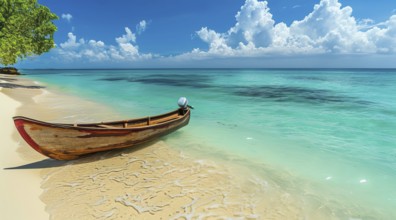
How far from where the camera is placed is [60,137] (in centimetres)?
706

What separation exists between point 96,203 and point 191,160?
378cm

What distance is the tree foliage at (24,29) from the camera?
22.5 metres

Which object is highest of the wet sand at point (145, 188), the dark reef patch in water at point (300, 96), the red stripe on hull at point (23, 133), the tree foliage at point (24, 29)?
the tree foliage at point (24, 29)

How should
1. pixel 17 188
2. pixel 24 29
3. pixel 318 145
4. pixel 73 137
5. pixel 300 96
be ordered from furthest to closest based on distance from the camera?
pixel 300 96, pixel 24 29, pixel 318 145, pixel 73 137, pixel 17 188

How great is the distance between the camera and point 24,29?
2519 cm

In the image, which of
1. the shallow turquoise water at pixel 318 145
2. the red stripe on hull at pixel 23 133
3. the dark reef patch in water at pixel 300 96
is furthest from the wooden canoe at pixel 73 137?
the dark reef patch in water at pixel 300 96

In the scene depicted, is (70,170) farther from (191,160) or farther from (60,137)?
(191,160)

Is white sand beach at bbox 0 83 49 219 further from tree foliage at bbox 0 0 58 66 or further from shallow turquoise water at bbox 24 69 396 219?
tree foliage at bbox 0 0 58 66

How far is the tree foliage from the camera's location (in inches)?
888

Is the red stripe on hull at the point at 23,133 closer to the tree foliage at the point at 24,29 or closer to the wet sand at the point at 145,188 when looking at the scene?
the wet sand at the point at 145,188

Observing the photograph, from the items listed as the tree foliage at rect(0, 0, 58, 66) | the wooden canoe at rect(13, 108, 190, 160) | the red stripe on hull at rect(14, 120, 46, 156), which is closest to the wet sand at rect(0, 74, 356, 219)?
the wooden canoe at rect(13, 108, 190, 160)

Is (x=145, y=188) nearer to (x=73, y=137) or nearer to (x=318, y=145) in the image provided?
(x=73, y=137)

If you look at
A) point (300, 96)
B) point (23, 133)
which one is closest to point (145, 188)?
point (23, 133)

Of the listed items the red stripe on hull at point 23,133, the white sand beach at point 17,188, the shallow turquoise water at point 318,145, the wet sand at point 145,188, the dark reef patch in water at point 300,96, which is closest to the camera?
the white sand beach at point 17,188
